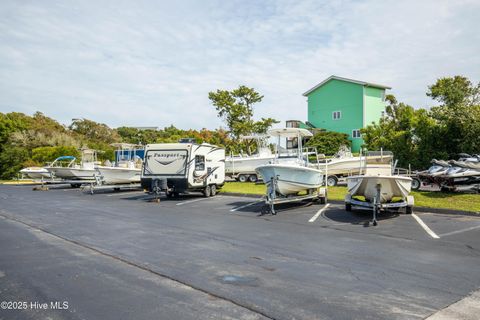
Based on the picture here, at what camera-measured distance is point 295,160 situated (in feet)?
47.7

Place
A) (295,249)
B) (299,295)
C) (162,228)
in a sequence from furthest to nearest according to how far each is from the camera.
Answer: (162,228)
(295,249)
(299,295)

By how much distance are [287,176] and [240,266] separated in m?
6.86

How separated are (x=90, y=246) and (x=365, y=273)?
5025mm

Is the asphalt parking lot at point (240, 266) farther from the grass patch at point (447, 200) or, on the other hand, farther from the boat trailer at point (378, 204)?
the grass patch at point (447, 200)

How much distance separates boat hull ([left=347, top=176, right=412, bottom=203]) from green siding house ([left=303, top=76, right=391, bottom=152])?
26.5 m

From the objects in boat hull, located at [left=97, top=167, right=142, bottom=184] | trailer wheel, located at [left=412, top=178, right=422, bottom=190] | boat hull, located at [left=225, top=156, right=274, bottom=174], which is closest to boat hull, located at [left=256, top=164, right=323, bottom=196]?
trailer wheel, located at [left=412, top=178, right=422, bottom=190]

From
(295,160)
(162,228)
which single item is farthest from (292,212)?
(162,228)

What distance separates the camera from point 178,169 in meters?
16.9

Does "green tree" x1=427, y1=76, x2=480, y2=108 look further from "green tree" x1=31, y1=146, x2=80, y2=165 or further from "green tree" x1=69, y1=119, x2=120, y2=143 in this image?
"green tree" x1=69, y1=119, x2=120, y2=143

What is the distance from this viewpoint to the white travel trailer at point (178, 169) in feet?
54.5

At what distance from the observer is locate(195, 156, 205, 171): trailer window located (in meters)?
A: 17.1

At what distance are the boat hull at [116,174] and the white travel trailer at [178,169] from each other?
4751 millimetres

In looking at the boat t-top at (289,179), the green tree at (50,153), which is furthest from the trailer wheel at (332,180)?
the green tree at (50,153)

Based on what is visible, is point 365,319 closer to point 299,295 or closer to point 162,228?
point 299,295
